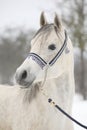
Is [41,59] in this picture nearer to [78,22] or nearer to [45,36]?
[45,36]

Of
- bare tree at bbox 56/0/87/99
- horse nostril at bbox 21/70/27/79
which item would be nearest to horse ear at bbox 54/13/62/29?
horse nostril at bbox 21/70/27/79

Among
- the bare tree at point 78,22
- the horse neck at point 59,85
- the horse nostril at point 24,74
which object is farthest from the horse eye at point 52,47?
the bare tree at point 78,22

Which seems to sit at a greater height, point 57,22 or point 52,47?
point 57,22

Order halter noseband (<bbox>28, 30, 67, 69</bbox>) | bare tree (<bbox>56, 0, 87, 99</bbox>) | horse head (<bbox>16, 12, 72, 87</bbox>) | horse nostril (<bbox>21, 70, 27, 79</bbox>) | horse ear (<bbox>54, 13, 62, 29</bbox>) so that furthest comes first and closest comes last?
bare tree (<bbox>56, 0, 87, 99</bbox>), horse ear (<bbox>54, 13, 62, 29</bbox>), halter noseband (<bbox>28, 30, 67, 69</bbox>), horse head (<bbox>16, 12, 72, 87</bbox>), horse nostril (<bbox>21, 70, 27, 79</bbox>)

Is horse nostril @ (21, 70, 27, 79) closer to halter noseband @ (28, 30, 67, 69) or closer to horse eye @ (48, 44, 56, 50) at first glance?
halter noseband @ (28, 30, 67, 69)

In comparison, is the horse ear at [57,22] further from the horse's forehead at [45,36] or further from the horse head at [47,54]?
the horse's forehead at [45,36]

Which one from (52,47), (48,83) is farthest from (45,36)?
(48,83)

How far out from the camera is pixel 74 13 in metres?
24.4

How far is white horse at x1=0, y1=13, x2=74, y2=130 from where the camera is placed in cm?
478

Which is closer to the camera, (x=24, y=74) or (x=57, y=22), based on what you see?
(x=24, y=74)

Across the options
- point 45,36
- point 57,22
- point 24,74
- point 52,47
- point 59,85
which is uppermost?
point 57,22

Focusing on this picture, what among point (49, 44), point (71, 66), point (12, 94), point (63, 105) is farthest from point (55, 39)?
point (12, 94)

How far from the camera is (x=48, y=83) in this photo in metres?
5.07

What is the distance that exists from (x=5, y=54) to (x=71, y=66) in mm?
40803
